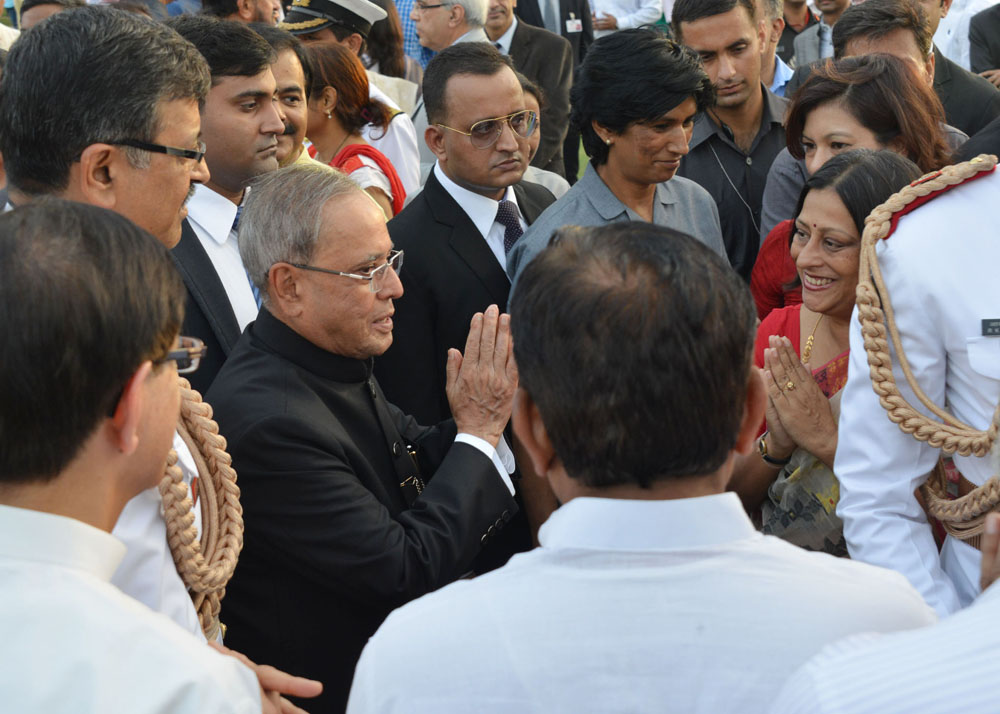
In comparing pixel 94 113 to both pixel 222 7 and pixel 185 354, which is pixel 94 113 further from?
pixel 222 7

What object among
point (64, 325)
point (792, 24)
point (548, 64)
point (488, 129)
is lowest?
point (548, 64)

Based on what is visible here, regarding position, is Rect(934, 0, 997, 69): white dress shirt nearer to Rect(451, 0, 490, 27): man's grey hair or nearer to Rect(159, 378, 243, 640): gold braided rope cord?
Rect(451, 0, 490, 27): man's grey hair

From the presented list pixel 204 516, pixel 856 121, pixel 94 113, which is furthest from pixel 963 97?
pixel 204 516

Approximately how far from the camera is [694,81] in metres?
3.61

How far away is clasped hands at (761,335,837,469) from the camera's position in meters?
2.59

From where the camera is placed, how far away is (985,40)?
7.17 meters

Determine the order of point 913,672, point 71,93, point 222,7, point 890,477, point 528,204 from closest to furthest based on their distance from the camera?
point 913,672, point 890,477, point 71,93, point 528,204, point 222,7

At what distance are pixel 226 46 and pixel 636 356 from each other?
2.69 metres

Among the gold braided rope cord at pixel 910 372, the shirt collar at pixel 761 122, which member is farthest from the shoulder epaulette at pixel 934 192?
the shirt collar at pixel 761 122

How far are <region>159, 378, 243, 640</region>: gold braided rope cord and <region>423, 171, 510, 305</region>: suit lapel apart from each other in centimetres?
155

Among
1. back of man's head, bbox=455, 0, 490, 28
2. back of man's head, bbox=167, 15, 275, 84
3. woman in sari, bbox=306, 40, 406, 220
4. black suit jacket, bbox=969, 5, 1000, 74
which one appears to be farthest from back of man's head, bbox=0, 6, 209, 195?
black suit jacket, bbox=969, 5, 1000, 74

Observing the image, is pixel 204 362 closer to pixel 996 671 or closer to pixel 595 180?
pixel 595 180

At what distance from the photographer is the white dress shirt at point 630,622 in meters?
1.19

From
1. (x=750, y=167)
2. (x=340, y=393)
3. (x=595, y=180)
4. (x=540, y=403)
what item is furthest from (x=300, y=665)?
(x=750, y=167)
